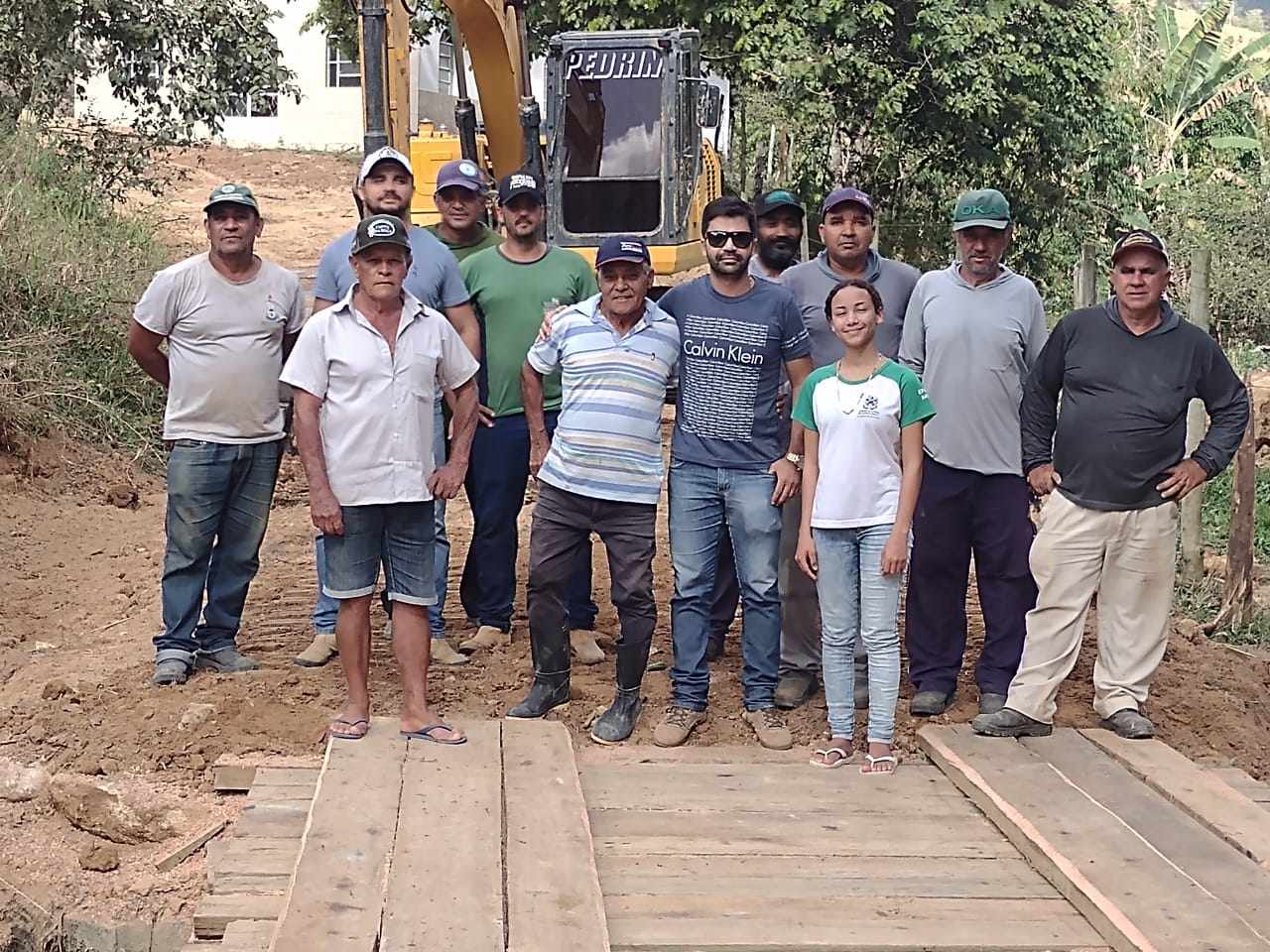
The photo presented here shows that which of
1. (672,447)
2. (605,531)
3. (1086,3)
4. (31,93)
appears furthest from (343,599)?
(1086,3)

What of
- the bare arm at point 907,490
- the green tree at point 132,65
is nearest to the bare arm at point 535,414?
the bare arm at point 907,490

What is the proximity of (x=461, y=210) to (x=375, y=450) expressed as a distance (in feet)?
5.47

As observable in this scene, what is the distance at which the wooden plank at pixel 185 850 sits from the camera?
4.74 m

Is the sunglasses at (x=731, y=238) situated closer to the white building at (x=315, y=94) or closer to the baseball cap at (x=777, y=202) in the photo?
the baseball cap at (x=777, y=202)

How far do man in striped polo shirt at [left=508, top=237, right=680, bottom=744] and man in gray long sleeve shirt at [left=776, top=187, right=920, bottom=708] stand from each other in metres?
0.67

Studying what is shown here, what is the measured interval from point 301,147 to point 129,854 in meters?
28.6

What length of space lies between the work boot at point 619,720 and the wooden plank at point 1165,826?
1442 millimetres

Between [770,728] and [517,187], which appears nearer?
[770,728]

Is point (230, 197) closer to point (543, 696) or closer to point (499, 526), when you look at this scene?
point (499, 526)

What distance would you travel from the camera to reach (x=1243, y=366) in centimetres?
1388

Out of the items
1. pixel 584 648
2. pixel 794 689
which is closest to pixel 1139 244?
pixel 794 689

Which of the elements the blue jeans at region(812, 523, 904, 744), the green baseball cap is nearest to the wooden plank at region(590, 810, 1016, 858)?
the blue jeans at region(812, 523, 904, 744)

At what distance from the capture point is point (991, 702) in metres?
5.93

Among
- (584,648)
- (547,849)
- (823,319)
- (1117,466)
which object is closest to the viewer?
(547,849)
